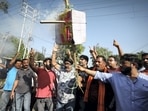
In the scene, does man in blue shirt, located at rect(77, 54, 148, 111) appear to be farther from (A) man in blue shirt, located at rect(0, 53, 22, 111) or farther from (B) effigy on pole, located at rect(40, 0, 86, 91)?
(A) man in blue shirt, located at rect(0, 53, 22, 111)

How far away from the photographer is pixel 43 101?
731 centimetres

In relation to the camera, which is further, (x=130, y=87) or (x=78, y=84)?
(x=78, y=84)

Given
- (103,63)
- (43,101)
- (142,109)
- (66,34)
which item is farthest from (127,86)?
(43,101)

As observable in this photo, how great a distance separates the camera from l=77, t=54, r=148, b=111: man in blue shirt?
4168 millimetres

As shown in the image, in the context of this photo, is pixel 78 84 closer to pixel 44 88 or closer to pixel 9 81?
pixel 44 88

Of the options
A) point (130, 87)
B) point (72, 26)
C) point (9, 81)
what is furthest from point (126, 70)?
point (9, 81)

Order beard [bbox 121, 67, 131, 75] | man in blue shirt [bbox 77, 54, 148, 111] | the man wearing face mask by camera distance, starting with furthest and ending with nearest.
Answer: the man wearing face mask < beard [bbox 121, 67, 131, 75] < man in blue shirt [bbox 77, 54, 148, 111]

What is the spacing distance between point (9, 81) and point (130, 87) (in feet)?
15.0

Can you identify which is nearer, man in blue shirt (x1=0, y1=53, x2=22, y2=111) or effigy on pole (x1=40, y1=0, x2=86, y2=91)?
effigy on pole (x1=40, y1=0, x2=86, y2=91)

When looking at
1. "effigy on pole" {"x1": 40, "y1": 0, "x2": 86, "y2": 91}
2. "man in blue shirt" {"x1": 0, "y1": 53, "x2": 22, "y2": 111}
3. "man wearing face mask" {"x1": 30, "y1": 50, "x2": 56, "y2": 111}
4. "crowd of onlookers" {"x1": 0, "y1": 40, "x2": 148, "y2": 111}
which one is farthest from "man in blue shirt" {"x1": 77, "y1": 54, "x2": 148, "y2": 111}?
"man in blue shirt" {"x1": 0, "y1": 53, "x2": 22, "y2": 111}

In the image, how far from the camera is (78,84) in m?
5.63

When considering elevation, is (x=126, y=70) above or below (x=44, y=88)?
above

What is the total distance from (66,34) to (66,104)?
1.88m

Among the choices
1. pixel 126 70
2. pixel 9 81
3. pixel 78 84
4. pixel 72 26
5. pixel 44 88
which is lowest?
pixel 44 88
